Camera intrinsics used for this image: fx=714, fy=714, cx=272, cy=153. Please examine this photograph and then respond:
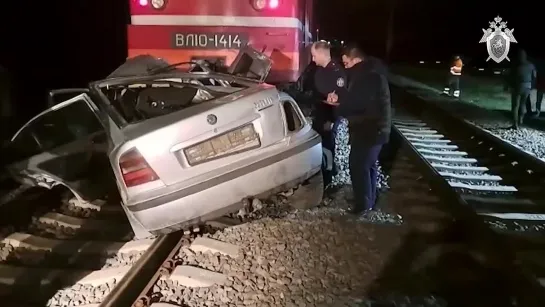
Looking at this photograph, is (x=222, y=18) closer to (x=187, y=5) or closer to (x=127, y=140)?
(x=187, y=5)

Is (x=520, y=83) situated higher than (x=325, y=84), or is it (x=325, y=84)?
(x=325, y=84)

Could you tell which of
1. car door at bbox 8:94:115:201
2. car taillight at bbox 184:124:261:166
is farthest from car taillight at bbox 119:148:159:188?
car door at bbox 8:94:115:201

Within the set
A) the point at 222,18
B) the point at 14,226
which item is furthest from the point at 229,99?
the point at 222,18

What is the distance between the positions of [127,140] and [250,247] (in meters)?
1.31

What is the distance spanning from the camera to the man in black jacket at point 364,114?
21.2ft

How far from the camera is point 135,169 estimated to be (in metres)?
5.31

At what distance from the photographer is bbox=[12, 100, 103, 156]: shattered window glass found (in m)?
8.26

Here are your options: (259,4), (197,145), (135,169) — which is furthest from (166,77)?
(259,4)

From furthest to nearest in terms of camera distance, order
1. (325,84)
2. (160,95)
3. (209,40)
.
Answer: (209,40) → (325,84) → (160,95)

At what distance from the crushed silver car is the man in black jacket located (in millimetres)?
456

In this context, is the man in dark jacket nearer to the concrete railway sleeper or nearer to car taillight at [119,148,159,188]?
the concrete railway sleeper

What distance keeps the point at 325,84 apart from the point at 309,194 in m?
1.31

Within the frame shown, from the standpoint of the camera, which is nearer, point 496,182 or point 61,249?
point 61,249

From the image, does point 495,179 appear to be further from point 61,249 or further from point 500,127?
point 500,127
